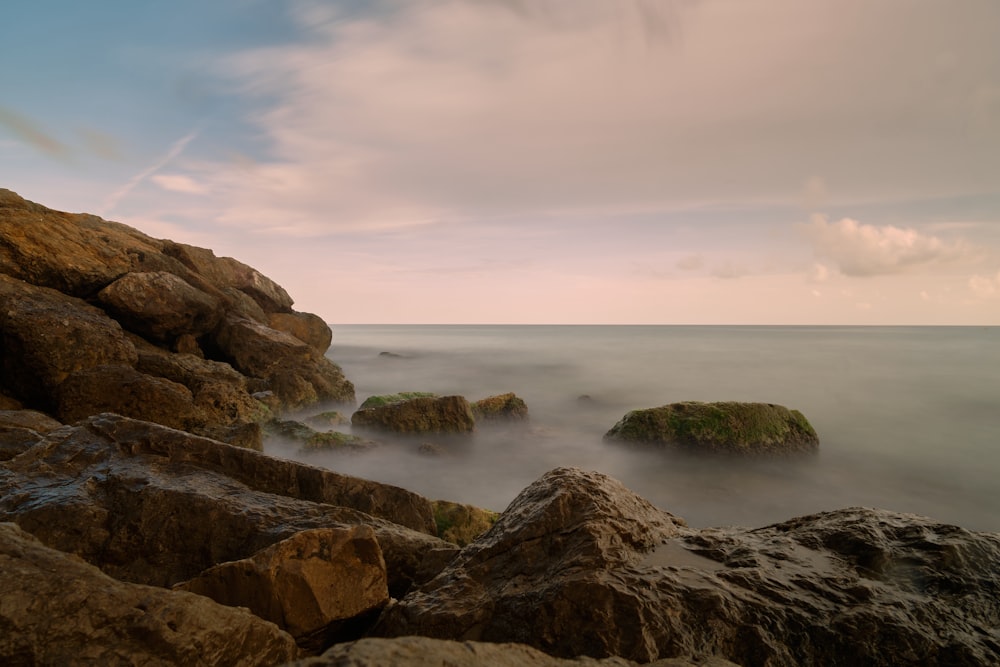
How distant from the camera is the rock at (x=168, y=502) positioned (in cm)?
356

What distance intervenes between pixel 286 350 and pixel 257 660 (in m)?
14.1

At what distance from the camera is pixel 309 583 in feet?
9.95

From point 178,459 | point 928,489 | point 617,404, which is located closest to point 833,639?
point 178,459

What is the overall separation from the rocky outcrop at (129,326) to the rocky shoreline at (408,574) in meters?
2.48

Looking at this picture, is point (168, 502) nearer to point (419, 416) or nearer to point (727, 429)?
point (419, 416)

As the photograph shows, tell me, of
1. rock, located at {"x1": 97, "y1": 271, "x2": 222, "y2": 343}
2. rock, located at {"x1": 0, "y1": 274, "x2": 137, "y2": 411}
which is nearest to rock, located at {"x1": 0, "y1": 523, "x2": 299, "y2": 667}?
rock, located at {"x1": 0, "y1": 274, "x2": 137, "y2": 411}

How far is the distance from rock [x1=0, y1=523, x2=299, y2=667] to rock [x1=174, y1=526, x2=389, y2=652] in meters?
0.49

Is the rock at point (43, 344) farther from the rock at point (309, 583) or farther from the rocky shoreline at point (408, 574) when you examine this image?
the rock at point (309, 583)

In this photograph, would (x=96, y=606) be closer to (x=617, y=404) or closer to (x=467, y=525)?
(x=467, y=525)

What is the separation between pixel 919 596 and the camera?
2.77 m

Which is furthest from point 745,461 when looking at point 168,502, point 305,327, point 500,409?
point 305,327

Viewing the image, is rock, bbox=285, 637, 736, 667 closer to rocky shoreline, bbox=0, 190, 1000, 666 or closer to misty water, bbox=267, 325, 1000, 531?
rocky shoreline, bbox=0, 190, 1000, 666

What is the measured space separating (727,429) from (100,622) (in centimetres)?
1245

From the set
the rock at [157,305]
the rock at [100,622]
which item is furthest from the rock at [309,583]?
the rock at [157,305]
